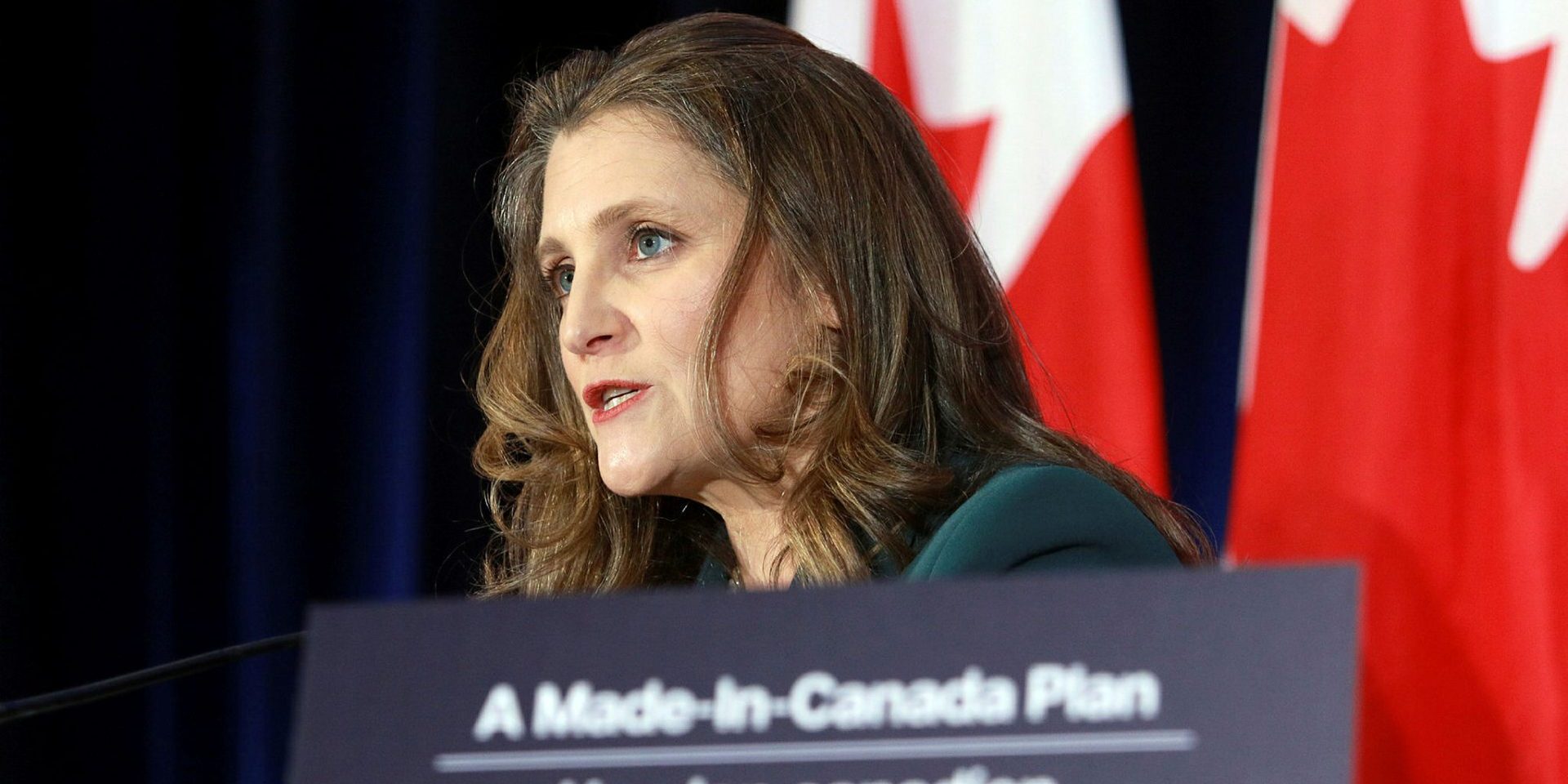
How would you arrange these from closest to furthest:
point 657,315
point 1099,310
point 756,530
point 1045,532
A: point 1045,532 → point 657,315 → point 756,530 → point 1099,310

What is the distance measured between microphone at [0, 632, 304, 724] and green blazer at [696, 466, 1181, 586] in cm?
45

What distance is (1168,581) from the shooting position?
0.62 metres

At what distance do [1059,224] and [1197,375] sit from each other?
382 millimetres

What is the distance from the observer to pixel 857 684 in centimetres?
63

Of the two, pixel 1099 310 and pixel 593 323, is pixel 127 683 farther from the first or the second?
pixel 1099 310

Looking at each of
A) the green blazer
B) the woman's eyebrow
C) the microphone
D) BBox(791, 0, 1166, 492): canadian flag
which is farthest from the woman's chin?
BBox(791, 0, 1166, 492): canadian flag

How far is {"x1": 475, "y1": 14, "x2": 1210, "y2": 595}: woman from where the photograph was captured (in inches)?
56.5

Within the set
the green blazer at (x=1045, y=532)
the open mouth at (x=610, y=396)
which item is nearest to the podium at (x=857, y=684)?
the green blazer at (x=1045, y=532)

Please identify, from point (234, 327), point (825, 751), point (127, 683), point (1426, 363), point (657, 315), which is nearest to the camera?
point (825, 751)

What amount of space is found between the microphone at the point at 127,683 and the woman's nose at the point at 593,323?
1.61 ft

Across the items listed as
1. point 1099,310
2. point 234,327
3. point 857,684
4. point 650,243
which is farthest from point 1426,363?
point 234,327

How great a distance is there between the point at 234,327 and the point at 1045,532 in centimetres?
196

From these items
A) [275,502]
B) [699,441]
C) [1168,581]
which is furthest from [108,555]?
[1168,581]

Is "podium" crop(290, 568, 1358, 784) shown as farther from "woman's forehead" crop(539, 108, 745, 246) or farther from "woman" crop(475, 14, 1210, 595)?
"woman's forehead" crop(539, 108, 745, 246)
